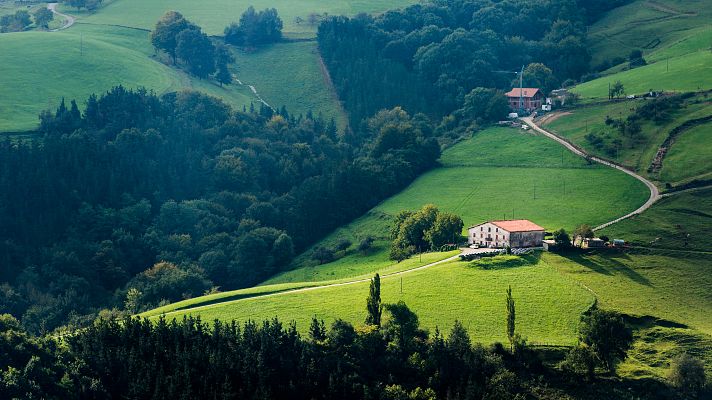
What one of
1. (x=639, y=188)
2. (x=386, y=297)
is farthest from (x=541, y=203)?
(x=386, y=297)

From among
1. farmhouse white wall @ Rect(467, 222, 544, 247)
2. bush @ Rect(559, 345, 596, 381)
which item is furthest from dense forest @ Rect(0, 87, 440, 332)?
bush @ Rect(559, 345, 596, 381)

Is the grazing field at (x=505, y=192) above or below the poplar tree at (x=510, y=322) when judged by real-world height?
above

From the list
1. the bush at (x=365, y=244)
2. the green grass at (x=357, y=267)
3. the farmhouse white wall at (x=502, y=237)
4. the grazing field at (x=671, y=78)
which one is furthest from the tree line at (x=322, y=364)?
the grazing field at (x=671, y=78)

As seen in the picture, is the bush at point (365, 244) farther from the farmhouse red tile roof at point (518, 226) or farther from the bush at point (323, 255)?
the farmhouse red tile roof at point (518, 226)

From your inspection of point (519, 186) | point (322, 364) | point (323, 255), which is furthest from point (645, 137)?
point (322, 364)

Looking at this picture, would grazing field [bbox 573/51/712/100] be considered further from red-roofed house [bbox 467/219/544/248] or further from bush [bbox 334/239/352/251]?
bush [bbox 334/239/352/251]

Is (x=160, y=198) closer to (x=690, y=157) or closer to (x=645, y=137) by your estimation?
(x=645, y=137)

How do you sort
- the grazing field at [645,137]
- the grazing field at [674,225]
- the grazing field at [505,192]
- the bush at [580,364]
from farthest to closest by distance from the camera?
the grazing field at [645,137]
the grazing field at [505,192]
the grazing field at [674,225]
the bush at [580,364]
